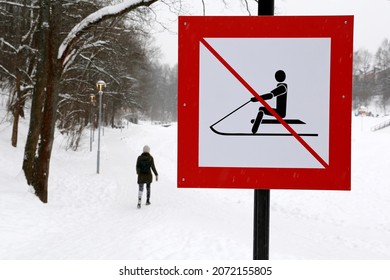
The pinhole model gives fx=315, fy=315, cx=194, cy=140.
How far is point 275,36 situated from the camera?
2113 mm

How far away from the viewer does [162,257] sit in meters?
5.65

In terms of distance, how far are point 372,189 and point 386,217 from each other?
13.4ft

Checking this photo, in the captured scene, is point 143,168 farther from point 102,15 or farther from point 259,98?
point 259,98

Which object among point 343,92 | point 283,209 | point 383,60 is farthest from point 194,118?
point 383,60

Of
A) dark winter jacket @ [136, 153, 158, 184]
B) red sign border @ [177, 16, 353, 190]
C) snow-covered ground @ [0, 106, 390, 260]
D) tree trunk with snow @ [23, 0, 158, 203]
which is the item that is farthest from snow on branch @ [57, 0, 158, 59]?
red sign border @ [177, 16, 353, 190]

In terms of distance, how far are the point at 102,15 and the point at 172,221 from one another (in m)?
5.50

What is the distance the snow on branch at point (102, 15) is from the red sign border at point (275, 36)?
5735mm

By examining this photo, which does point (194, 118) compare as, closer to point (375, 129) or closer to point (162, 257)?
point (162, 257)

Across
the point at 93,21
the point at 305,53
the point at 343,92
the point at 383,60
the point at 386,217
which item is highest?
the point at 383,60

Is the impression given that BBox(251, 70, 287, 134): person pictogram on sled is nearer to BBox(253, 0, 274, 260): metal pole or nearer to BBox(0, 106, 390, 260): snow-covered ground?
BBox(253, 0, 274, 260): metal pole

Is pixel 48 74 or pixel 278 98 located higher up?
pixel 48 74

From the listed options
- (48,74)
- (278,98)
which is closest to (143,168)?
(48,74)

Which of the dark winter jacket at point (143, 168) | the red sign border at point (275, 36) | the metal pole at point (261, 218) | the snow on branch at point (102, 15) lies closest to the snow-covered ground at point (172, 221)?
the dark winter jacket at point (143, 168)

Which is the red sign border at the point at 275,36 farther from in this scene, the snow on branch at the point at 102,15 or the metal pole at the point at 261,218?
the snow on branch at the point at 102,15
